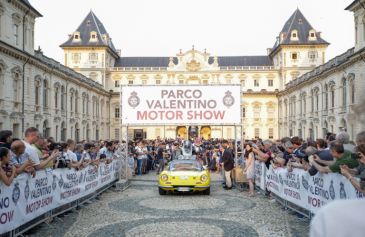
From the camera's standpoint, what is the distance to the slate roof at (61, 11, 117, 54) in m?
71.1

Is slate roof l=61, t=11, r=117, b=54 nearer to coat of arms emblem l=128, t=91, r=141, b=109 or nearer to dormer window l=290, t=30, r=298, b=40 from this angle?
dormer window l=290, t=30, r=298, b=40

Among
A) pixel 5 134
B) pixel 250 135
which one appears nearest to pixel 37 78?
pixel 5 134

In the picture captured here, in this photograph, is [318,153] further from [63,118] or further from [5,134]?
[63,118]

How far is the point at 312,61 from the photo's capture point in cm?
7012

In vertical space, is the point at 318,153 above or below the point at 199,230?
above

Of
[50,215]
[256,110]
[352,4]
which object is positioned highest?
[352,4]

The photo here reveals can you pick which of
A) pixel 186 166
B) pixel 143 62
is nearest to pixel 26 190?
pixel 186 166

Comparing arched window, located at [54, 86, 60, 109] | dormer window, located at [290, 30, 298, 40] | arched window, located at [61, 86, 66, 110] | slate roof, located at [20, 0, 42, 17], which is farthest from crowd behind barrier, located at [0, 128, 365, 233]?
dormer window, located at [290, 30, 298, 40]

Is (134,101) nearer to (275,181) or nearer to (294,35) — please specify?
(275,181)

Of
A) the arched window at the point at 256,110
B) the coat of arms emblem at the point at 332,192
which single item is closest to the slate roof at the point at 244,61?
the arched window at the point at 256,110

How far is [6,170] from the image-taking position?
736 centimetres

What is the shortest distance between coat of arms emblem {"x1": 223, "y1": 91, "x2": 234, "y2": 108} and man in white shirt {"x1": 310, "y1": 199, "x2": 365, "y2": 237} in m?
15.9

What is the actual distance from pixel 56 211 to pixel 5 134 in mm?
2340

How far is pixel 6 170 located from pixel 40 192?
1.46 m
